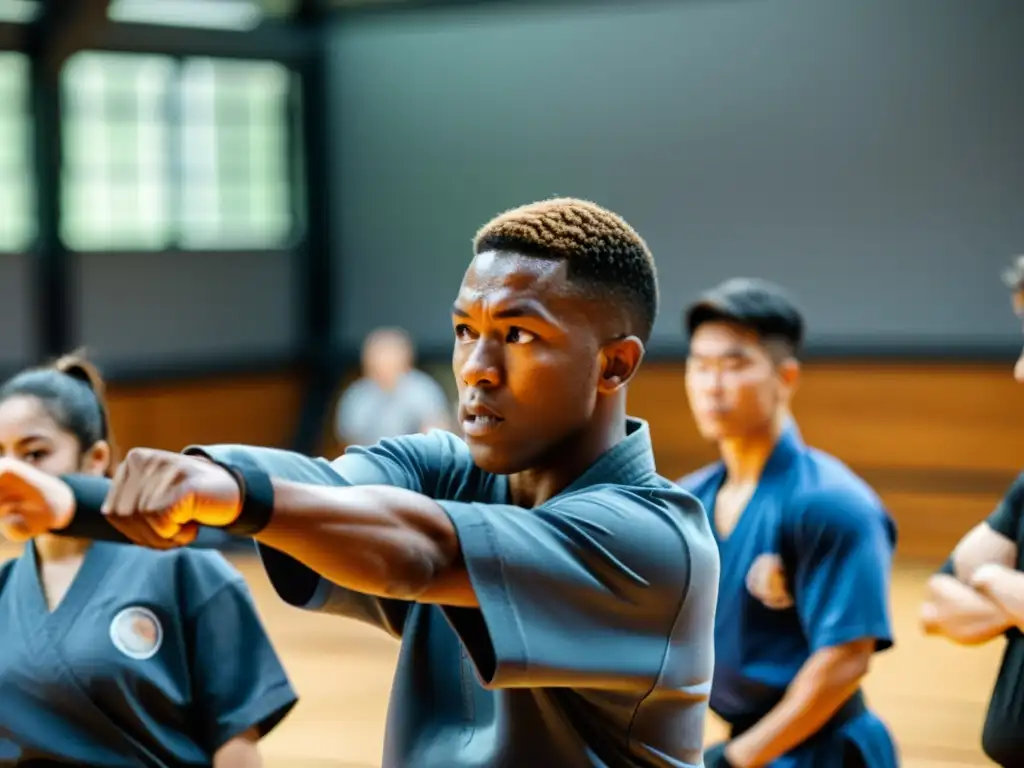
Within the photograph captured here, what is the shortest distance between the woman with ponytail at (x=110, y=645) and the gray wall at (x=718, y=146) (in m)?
8.12

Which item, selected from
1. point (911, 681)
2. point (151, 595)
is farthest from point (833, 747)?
point (911, 681)

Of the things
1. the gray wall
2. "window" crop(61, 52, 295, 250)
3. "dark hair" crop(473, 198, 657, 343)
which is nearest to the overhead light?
"window" crop(61, 52, 295, 250)

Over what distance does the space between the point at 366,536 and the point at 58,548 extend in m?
1.52

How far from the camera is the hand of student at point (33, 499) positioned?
1733 mm

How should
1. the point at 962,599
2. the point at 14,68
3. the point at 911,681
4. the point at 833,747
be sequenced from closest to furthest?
the point at 962,599, the point at 833,747, the point at 911,681, the point at 14,68

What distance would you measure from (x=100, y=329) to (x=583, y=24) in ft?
12.9

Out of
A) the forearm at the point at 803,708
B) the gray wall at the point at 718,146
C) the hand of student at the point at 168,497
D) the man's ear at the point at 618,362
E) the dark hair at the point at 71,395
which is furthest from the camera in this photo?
the gray wall at the point at 718,146

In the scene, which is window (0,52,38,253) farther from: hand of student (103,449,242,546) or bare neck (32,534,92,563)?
hand of student (103,449,242,546)

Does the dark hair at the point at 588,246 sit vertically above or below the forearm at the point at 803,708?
above

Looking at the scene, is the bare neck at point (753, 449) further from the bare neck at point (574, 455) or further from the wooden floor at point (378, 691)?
the wooden floor at point (378, 691)

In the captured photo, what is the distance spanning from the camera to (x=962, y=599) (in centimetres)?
303

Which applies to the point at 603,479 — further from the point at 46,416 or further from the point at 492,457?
the point at 46,416

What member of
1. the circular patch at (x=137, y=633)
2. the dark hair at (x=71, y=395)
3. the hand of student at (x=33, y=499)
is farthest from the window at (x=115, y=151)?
the hand of student at (x=33, y=499)

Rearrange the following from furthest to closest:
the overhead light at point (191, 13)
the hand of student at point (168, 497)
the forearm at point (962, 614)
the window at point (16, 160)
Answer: the overhead light at point (191, 13), the window at point (16, 160), the forearm at point (962, 614), the hand of student at point (168, 497)
